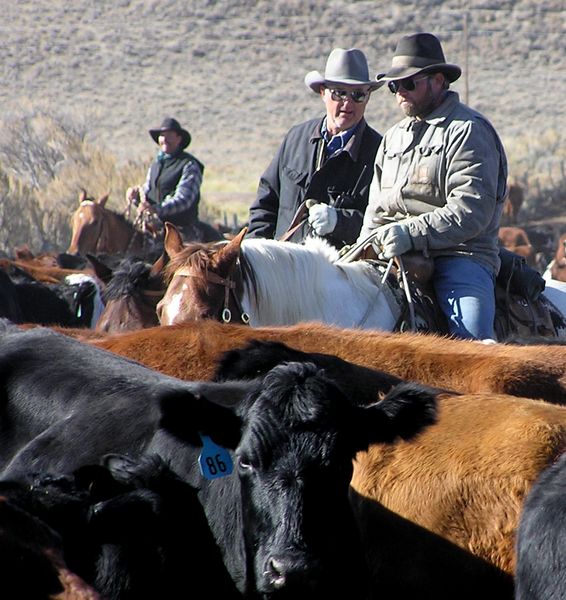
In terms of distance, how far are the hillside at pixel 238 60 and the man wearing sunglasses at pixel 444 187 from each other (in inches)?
1395

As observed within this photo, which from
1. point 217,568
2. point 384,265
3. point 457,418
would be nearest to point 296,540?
point 217,568

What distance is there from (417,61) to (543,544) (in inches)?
174

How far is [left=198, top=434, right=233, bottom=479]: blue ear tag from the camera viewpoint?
4113 mm

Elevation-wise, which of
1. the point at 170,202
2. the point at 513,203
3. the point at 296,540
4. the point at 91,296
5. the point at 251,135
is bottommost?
the point at 251,135

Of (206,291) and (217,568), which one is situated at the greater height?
(217,568)

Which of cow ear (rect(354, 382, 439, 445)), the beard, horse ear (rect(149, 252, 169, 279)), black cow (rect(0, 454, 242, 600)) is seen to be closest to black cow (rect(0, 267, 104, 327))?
horse ear (rect(149, 252, 169, 279))

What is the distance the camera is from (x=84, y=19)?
52812 millimetres

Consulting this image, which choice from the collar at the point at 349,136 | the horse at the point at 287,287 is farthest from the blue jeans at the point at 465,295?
the collar at the point at 349,136

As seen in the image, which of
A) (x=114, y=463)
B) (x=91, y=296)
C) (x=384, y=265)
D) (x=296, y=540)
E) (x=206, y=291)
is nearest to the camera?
(x=296, y=540)

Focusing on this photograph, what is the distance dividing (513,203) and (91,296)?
70.9 feet

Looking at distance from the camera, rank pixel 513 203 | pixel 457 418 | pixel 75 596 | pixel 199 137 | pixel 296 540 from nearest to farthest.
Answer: pixel 75 596 → pixel 296 540 → pixel 457 418 → pixel 513 203 → pixel 199 137

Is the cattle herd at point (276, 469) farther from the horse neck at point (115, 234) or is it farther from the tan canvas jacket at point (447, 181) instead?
the horse neck at point (115, 234)

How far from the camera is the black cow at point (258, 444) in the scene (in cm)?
386

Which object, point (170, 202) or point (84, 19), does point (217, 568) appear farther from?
point (84, 19)
